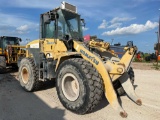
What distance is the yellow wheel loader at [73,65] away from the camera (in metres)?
4.49

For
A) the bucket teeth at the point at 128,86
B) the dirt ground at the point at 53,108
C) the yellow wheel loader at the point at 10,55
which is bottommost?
the dirt ground at the point at 53,108

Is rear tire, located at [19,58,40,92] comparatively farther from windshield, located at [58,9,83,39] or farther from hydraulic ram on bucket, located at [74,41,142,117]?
hydraulic ram on bucket, located at [74,41,142,117]

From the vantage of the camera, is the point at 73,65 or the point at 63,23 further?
the point at 63,23

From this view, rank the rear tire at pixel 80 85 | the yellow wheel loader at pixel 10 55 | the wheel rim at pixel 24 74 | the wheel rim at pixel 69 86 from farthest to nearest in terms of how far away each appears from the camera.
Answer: the yellow wheel loader at pixel 10 55, the wheel rim at pixel 24 74, the wheel rim at pixel 69 86, the rear tire at pixel 80 85

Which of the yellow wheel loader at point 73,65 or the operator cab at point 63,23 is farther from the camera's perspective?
the operator cab at point 63,23

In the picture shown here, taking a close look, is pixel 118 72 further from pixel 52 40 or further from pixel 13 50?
pixel 13 50

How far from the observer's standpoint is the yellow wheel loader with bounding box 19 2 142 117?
449 centimetres

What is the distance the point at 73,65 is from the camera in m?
4.82

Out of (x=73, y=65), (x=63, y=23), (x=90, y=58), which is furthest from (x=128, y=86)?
(x=63, y=23)

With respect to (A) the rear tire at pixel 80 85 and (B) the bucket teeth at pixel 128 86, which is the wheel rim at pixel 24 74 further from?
(B) the bucket teeth at pixel 128 86

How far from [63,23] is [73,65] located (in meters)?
1.76

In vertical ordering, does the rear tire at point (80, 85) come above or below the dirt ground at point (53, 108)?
above

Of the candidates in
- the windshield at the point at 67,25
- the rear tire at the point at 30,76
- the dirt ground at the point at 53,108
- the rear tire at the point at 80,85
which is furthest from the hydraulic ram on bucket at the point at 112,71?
the rear tire at the point at 30,76

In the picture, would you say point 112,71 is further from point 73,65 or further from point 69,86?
point 69,86
